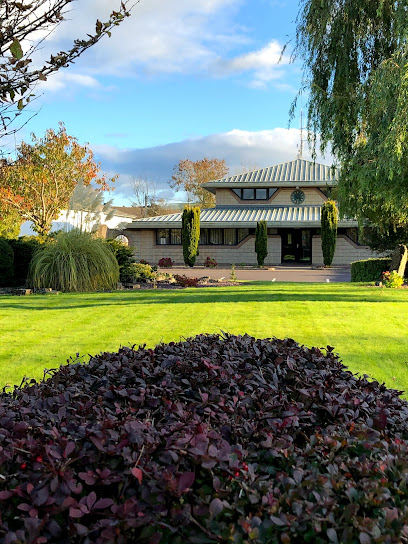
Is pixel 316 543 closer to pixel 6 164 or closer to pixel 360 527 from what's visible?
pixel 360 527

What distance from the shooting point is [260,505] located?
74.8 inches

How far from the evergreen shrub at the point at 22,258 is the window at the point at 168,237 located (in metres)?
21.6

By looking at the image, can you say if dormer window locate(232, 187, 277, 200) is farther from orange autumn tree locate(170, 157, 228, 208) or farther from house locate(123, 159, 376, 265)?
orange autumn tree locate(170, 157, 228, 208)

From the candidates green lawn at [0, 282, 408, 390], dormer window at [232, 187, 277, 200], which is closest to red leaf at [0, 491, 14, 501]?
green lawn at [0, 282, 408, 390]

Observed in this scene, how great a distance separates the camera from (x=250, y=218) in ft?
115

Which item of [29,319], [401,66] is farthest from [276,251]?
[29,319]

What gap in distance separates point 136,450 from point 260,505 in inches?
23.4

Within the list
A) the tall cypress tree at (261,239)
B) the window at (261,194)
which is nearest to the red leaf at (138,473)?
the tall cypress tree at (261,239)

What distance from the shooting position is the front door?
121 feet

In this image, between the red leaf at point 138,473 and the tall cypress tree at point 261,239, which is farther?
the tall cypress tree at point 261,239

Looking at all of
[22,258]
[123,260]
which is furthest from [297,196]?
[22,258]

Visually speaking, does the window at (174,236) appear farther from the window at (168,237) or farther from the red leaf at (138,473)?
the red leaf at (138,473)

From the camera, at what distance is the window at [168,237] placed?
3791 centimetres

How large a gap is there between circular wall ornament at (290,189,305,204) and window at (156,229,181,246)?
8798 mm
